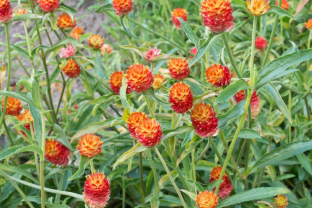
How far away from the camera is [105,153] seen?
7.73 feet

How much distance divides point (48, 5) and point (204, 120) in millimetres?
1062

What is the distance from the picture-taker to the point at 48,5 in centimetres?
204

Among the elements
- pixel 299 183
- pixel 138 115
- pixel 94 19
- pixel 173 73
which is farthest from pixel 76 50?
pixel 94 19

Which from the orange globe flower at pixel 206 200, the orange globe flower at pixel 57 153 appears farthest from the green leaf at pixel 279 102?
the orange globe flower at pixel 57 153

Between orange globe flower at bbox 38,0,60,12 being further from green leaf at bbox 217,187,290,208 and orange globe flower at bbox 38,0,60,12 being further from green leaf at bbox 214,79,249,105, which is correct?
green leaf at bbox 217,187,290,208

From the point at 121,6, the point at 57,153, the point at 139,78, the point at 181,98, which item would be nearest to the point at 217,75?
the point at 181,98

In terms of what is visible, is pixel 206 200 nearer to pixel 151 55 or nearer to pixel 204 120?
pixel 204 120

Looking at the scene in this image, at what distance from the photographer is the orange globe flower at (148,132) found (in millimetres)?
1378

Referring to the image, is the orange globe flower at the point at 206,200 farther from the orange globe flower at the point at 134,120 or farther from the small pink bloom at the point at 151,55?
the small pink bloom at the point at 151,55

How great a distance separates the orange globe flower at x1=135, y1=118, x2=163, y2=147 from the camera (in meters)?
1.38

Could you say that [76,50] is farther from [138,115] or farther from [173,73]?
[138,115]

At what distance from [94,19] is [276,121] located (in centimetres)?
276

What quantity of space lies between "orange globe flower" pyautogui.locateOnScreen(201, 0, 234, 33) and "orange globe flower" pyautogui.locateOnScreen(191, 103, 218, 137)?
0.27 meters

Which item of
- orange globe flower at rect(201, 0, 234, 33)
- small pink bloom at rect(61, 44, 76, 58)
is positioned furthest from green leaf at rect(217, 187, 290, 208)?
small pink bloom at rect(61, 44, 76, 58)
